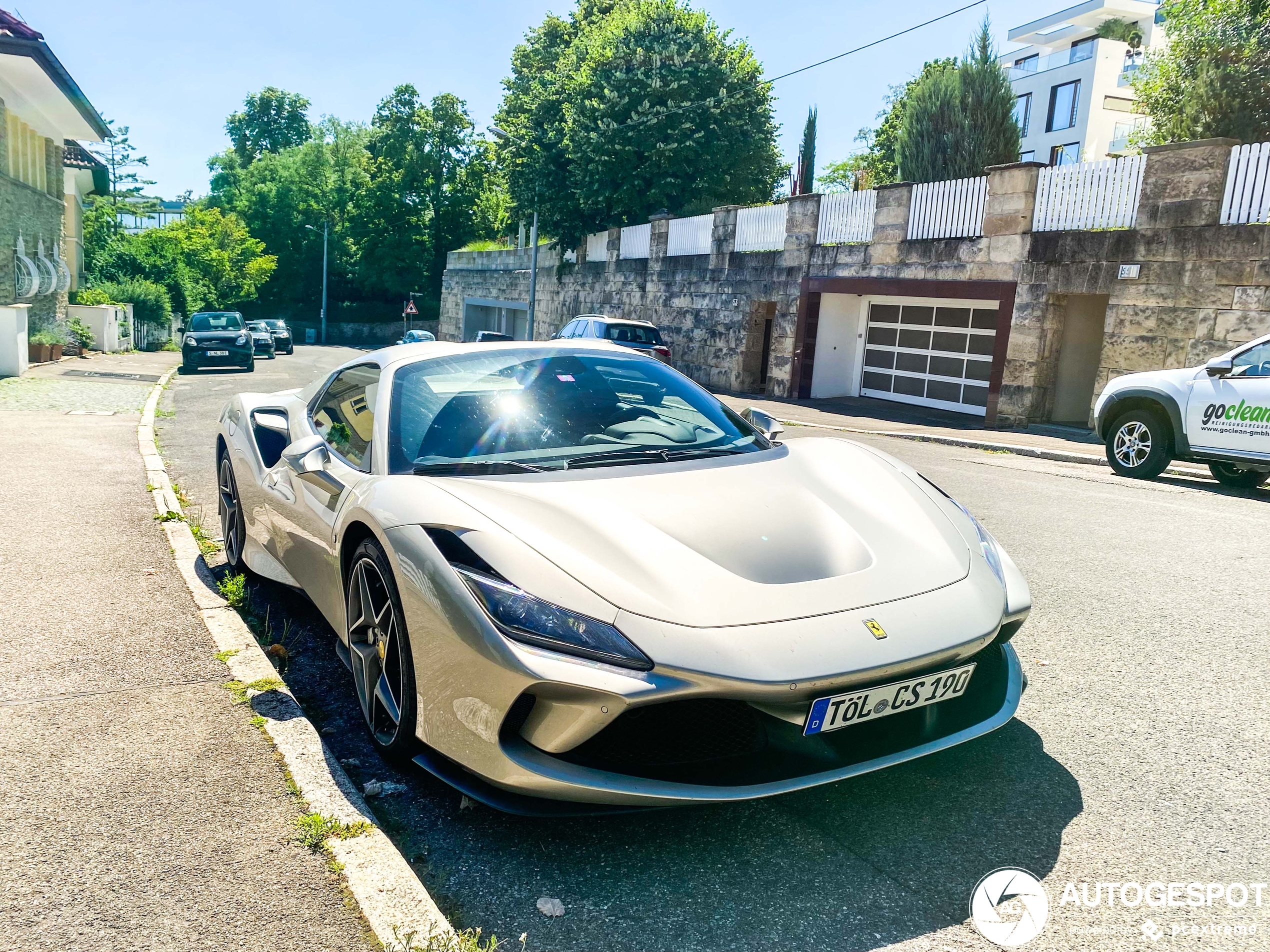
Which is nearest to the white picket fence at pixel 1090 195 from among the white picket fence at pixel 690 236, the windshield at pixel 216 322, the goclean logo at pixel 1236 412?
the goclean logo at pixel 1236 412

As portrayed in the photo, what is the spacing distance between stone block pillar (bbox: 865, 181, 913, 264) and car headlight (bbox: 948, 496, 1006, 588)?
16.6m

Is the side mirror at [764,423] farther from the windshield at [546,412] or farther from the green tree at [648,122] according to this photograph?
the green tree at [648,122]

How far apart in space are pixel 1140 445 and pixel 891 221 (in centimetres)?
1012

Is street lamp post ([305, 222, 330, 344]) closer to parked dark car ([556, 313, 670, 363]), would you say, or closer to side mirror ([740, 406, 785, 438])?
parked dark car ([556, 313, 670, 363])

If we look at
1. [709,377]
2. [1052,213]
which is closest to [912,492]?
[1052,213]

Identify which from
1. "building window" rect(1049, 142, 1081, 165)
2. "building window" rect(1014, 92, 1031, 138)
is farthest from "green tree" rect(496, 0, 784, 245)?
"building window" rect(1014, 92, 1031, 138)

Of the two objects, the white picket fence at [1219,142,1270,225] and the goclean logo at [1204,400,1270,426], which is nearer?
the goclean logo at [1204,400,1270,426]

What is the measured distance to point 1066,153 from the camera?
43531mm

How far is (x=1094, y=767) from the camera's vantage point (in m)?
3.11

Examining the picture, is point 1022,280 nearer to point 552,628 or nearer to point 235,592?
point 235,592

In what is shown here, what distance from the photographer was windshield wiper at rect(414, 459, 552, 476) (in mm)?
3305

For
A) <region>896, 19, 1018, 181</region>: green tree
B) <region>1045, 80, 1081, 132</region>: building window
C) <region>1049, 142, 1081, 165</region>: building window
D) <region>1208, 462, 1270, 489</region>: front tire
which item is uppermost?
<region>1045, 80, 1081, 132</region>: building window

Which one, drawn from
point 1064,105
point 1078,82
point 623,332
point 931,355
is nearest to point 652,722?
point 931,355

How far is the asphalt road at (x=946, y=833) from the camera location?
2.31 m
